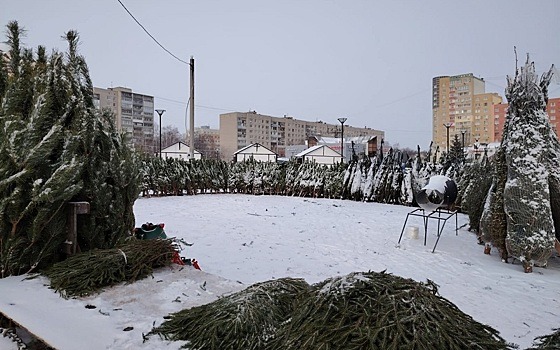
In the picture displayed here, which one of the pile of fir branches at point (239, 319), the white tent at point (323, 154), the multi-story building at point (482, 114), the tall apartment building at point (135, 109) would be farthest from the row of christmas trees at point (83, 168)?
the multi-story building at point (482, 114)

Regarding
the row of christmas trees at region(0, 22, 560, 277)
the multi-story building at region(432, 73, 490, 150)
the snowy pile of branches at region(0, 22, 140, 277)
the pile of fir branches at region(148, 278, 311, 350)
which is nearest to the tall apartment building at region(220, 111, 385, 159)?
the multi-story building at region(432, 73, 490, 150)

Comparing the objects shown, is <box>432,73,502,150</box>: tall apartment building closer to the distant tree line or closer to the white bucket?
the distant tree line

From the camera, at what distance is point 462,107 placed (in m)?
42.4

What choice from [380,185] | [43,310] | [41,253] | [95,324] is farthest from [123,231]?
[380,185]

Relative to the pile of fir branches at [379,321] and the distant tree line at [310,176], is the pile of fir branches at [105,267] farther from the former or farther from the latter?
the distant tree line at [310,176]

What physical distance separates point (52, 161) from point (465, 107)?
151 ft

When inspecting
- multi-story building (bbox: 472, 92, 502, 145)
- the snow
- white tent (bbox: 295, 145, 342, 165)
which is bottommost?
the snow

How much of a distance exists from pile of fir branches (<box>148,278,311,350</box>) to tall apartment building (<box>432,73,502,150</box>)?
42.3 m

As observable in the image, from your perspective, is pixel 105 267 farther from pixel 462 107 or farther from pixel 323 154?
pixel 462 107

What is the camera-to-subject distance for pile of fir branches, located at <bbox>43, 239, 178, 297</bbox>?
2.40 metres

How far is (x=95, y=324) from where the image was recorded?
1900 mm

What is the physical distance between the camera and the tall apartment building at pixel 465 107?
4131 cm

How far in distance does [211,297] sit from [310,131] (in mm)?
71463

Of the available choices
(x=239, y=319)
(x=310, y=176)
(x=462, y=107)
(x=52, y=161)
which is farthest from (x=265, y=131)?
(x=239, y=319)
